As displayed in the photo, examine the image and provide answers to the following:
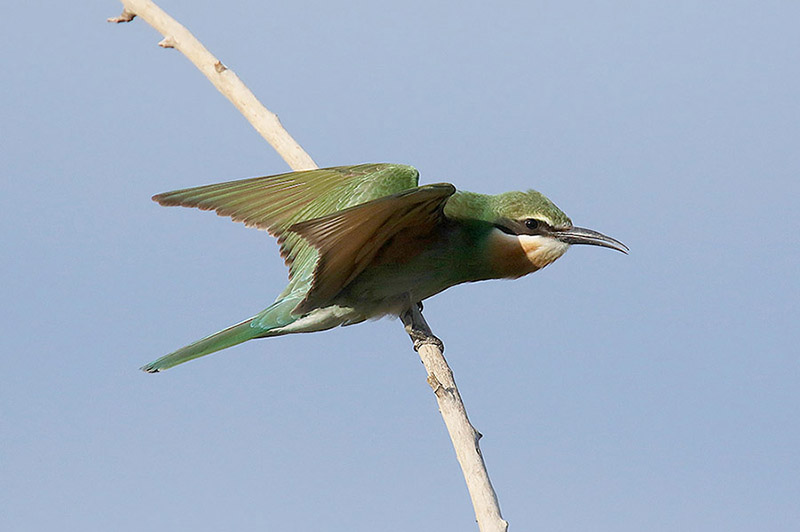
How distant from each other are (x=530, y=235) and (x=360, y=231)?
0.60m

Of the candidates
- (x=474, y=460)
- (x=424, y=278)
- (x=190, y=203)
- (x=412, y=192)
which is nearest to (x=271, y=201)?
(x=190, y=203)

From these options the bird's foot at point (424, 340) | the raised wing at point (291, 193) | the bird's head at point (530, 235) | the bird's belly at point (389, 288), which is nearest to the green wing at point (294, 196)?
the raised wing at point (291, 193)

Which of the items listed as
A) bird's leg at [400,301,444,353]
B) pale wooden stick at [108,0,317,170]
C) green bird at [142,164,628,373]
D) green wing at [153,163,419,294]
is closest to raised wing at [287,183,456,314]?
green bird at [142,164,628,373]

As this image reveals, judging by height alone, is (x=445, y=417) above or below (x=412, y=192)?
below

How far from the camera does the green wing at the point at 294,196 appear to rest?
271 centimetres

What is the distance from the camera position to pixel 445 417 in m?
2.46

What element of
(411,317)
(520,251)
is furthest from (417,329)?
(520,251)

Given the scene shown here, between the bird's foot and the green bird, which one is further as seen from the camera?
the bird's foot

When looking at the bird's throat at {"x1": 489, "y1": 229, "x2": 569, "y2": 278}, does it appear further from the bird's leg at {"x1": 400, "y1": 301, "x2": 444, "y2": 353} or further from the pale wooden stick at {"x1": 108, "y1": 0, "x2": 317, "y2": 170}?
the pale wooden stick at {"x1": 108, "y1": 0, "x2": 317, "y2": 170}

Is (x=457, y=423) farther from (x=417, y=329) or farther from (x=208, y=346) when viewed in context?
(x=208, y=346)

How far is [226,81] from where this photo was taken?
3.16 meters

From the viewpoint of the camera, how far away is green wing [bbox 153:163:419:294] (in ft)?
8.90

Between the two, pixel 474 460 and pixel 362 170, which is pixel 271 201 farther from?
pixel 474 460

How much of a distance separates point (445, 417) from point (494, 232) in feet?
1.82
